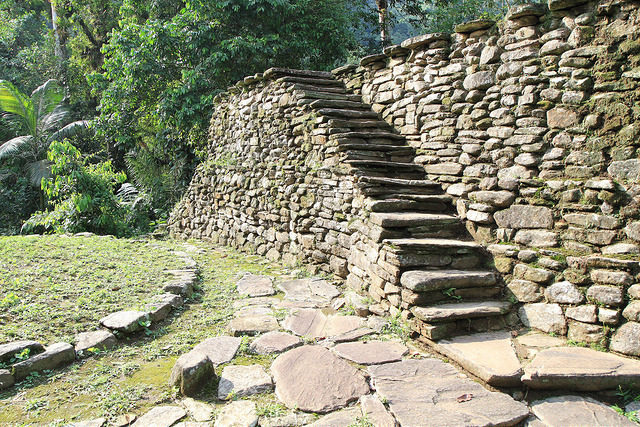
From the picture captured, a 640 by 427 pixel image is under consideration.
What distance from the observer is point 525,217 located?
3.87 meters

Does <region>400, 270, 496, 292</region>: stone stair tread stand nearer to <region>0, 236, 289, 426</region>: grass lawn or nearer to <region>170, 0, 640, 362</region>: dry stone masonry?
<region>170, 0, 640, 362</region>: dry stone masonry

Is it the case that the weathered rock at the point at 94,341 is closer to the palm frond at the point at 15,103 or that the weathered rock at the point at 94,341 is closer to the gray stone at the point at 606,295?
the gray stone at the point at 606,295

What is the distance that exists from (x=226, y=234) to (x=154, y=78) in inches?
188

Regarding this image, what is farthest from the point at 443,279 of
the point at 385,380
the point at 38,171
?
the point at 38,171

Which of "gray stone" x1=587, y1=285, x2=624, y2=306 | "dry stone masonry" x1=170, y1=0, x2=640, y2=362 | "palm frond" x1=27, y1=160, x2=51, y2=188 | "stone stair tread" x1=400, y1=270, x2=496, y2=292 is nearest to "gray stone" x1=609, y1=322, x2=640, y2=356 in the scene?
"dry stone masonry" x1=170, y1=0, x2=640, y2=362

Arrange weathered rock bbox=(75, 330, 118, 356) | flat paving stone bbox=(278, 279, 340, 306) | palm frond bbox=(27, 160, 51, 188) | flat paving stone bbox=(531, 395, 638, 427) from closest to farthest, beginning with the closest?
flat paving stone bbox=(531, 395, 638, 427), weathered rock bbox=(75, 330, 118, 356), flat paving stone bbox=(278, 279, 340, 306), palm frond bbox=(27, 160, 51, 188)

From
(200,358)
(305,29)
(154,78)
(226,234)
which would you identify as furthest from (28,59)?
(200,358)

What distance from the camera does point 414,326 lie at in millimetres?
3480

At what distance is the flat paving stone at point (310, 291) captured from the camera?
4617 millimetres

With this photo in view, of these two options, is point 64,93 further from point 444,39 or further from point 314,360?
point 314,360

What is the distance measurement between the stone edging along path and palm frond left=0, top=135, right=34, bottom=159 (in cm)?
1152

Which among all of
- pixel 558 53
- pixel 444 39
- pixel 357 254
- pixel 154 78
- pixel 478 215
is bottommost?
pixel 357 254

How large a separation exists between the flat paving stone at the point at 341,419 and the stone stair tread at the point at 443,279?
1.28 meters

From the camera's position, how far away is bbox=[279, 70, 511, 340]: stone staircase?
3463 mm
